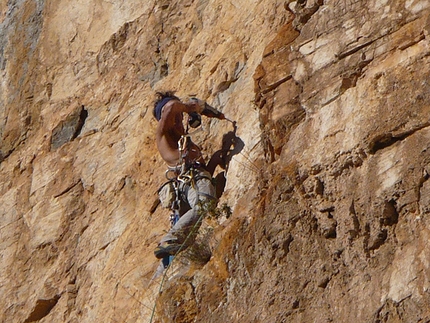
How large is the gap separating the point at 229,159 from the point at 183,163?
1.37ft

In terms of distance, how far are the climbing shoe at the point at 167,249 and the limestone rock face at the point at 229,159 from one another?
0.20 m

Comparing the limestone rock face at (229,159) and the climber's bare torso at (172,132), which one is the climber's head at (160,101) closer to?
the climber's bare torso at (172,132)

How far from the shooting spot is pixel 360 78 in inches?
319

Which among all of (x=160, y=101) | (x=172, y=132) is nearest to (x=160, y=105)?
(x=160, y=101)

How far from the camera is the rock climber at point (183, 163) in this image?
348 inches

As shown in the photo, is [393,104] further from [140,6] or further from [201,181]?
[140,6]

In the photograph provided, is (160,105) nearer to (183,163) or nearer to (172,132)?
(172,132)

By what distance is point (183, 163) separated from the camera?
9453 mm

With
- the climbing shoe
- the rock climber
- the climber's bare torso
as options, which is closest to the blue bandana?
the rock climber

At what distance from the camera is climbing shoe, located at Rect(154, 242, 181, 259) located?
8.77 m

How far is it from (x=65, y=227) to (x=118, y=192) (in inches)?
28.0

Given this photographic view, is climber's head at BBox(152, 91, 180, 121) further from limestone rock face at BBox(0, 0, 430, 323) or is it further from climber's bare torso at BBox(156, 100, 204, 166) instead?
limestone rock face at BBox(0, 0, 430, 323)

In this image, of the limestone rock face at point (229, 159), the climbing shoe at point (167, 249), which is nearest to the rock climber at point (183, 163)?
the climbing shoe at point (167, 249)

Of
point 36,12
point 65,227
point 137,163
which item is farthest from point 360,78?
point 36,12
